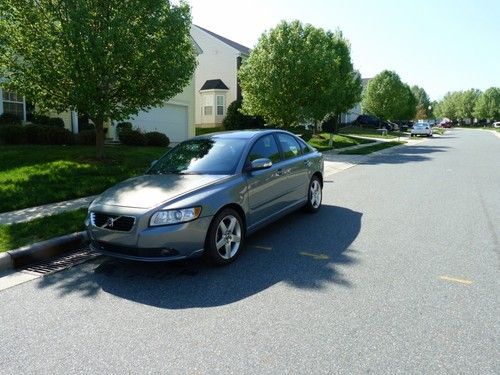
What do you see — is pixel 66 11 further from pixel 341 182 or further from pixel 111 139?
pixel 111 139

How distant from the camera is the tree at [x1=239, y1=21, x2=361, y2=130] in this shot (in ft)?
69.2

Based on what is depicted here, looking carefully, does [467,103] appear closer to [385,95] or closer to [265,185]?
[385,95]

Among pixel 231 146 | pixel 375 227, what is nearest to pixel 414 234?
pixel 375 227

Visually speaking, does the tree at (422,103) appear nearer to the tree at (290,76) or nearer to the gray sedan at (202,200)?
the tree at (290,76)

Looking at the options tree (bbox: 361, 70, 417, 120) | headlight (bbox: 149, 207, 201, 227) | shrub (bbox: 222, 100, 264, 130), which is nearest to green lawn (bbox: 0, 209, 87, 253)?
headlight (bbox: 149, 207, 201, 227)

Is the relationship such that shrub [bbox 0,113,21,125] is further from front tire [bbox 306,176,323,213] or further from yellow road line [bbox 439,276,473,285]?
yellow road line [bbox 439,276,473,285]

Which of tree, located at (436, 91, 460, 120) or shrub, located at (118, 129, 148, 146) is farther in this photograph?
tree, located at (436, 91, 460, 120)

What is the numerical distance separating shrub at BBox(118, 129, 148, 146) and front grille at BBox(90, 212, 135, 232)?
13.5 m

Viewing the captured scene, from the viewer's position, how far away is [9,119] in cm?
1537

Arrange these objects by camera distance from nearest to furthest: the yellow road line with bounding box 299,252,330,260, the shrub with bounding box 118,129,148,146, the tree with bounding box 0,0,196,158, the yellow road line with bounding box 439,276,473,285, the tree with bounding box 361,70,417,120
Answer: the yellow road line with bounding box 439,276,473,285 → the yellow road line with bounding box 299,252,330,260 → the tree with bounding box 0,0,196,158 → the shrub with bounding box 118,129,148,146 → the tree with bounding box 361,70,417,120

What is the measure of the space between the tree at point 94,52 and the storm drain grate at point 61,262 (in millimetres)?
5961

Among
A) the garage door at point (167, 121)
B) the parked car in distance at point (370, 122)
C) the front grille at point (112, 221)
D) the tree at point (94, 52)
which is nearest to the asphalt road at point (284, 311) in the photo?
the front grille at point (112, 221)

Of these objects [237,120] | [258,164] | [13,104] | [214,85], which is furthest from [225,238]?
[214,85]

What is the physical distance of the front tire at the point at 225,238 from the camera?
15.8ft
